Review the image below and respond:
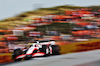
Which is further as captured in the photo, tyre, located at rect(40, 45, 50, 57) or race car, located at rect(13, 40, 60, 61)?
tyre, located at rect(40, 45, 50, 57)

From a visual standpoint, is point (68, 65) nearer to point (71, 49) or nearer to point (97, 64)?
point (97, 64)

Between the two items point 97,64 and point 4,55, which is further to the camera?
point 4,55

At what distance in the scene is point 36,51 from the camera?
30.1 feet

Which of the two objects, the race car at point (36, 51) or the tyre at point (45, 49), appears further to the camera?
the tyre at point (45, 49)

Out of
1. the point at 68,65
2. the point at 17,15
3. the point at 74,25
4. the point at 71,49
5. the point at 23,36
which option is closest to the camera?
the point at 68,65

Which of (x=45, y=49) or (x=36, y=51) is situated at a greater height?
(x=45, y=49)

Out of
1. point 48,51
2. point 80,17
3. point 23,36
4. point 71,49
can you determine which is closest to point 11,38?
Result: point 23,36

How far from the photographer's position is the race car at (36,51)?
8727 mm

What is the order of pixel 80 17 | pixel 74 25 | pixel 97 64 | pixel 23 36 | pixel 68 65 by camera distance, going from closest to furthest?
pixel 68 65 < pixel 97 64 < pixel 23 36 < pixel 74 25 < pixel 80 17

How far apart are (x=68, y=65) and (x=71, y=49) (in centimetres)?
802

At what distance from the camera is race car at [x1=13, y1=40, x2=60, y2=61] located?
8727 millimetres

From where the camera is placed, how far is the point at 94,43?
13609mm

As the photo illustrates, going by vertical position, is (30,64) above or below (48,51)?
above

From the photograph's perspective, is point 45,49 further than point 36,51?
No
